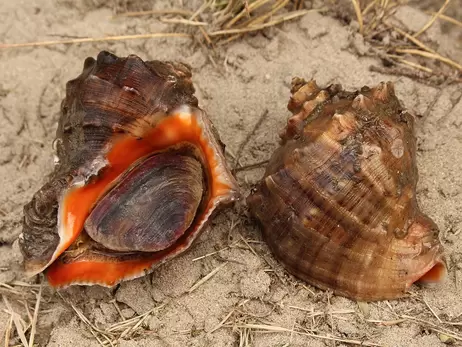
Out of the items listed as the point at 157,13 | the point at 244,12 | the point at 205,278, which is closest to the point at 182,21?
the point at 157,13

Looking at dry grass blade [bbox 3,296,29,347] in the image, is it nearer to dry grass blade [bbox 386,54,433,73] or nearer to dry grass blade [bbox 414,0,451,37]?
dry grass blade [bbox 386,54,433,73]

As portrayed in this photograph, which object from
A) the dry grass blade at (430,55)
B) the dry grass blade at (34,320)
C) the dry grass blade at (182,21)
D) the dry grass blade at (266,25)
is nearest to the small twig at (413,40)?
the dry grass blade at (430,55)

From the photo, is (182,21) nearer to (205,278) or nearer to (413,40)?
(413,40)

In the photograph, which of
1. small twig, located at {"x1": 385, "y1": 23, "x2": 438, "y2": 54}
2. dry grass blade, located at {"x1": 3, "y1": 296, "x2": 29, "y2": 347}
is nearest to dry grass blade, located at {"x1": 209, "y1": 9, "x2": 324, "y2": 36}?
small twig, located at {"x1": 385, "y1": 23, "x2": 438, "y2": 54}

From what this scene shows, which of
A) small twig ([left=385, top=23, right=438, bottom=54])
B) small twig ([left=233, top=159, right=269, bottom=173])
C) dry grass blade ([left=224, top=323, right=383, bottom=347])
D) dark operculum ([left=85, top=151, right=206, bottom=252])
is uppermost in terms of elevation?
small twig ([left=385, top=23, right=438, bottom=54])

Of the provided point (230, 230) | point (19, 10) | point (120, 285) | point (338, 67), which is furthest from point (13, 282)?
point (338, 67)

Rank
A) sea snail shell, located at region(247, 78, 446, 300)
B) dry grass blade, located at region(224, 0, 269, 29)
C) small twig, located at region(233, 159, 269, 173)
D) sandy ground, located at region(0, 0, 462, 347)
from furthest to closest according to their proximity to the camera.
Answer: dry grass blade, located at region(224, 0, 269, 29) < small twig, located at region(233, 159, 269, 173) < sandy ground, located at region(0, 0, 462, 347) < sea snail shell, located at region(247, 78, 446, 300)

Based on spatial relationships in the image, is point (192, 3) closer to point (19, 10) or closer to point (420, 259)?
point (19, 10)
